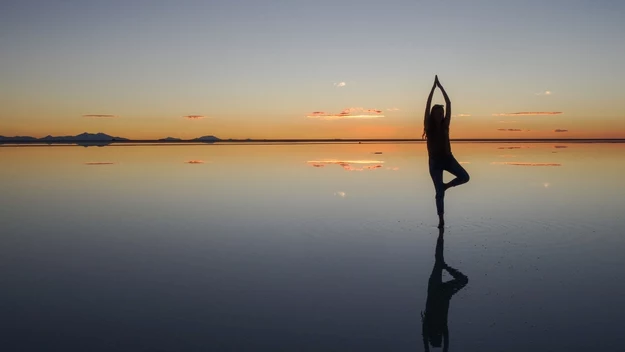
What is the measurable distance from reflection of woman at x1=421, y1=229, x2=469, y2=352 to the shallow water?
99mm

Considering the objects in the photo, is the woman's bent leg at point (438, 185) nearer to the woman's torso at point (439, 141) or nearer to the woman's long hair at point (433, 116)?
the woman's torso at point (439, 141)

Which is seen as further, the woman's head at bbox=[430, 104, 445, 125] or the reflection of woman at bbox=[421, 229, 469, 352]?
the woman's head at bbox=[430, 104, 445, 125]

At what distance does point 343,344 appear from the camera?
5.07 m

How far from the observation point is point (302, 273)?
25.3 feet

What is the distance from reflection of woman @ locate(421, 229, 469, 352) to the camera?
5270 millimetres

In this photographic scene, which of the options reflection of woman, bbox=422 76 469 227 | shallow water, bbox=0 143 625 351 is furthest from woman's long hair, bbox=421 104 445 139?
shallow water, bbox=0 143 625 351

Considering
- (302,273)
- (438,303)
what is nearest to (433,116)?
(302,273)

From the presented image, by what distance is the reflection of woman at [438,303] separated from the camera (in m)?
5.27

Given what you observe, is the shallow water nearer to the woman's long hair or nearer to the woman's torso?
the woman's torso

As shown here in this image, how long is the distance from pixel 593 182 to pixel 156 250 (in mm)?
18907

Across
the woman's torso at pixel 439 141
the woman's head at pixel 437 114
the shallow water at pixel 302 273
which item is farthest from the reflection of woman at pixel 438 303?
the woman's head at pixel 437 114

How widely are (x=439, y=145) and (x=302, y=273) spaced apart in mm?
5234

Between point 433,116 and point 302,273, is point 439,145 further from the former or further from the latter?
point 302,273

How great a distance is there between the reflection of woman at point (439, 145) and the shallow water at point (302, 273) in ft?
3.31
